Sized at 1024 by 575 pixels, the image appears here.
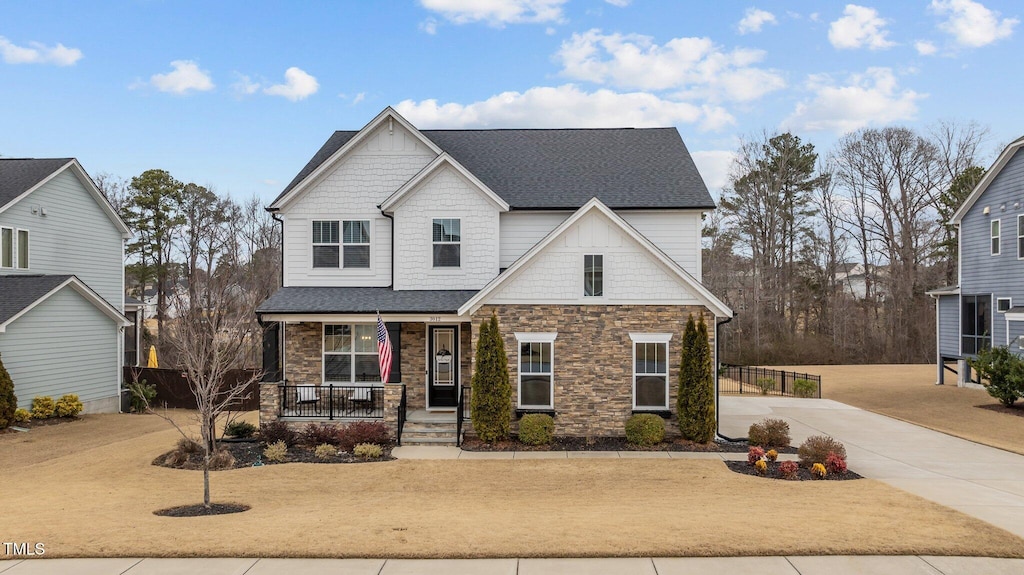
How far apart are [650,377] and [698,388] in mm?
1314

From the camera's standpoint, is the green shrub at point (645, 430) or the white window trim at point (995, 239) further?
the white window trim at point (995, 239)

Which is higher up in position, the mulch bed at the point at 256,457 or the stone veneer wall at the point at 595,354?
the stone veneer wall at the point at 595,354

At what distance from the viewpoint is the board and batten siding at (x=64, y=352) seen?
21.8 meters

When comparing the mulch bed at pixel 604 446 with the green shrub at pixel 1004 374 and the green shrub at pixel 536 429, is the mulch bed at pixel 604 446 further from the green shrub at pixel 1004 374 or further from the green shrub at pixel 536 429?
the green shrub at pixel 1004 374

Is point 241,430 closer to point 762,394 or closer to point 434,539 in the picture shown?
point 434,539

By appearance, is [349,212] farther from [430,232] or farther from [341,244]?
[430,232]

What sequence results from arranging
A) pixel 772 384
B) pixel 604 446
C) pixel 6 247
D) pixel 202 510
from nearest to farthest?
pixel 202 510, pixel 604 446, pixel 6 247, pixel 772 384

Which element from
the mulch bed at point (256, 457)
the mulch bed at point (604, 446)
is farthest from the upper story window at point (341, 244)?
the mulch bed at point (604, 446)

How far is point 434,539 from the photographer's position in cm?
889

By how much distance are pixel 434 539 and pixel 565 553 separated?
1.75 metres

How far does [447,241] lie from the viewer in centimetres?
1950

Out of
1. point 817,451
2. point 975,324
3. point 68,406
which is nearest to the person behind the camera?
point 817,451

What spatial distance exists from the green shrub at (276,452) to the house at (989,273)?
990 inches

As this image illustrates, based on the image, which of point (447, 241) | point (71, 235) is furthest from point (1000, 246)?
point (71, 235)
